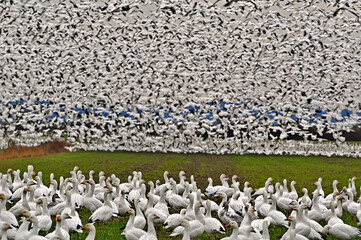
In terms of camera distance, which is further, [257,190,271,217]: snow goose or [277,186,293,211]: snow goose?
[277,186,293,211]: snow goose

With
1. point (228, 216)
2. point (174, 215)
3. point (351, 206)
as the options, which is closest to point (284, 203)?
point (351, 206)

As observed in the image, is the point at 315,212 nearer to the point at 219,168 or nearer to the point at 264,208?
the point at 264,208

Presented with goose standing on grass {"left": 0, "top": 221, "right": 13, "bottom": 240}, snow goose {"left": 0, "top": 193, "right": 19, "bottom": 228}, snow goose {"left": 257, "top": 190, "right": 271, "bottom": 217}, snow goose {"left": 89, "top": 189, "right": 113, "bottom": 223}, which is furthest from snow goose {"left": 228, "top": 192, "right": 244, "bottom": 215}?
goose standing on grass {"left": 0, "top": 221, "right": 13, "bottom": 240}

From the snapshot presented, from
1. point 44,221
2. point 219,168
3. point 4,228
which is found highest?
point 4,228

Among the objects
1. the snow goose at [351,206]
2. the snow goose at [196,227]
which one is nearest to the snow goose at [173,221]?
the snow goose at [196,227]

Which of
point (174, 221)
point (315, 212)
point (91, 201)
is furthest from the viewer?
point (91, 201)

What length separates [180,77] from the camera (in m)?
42.9

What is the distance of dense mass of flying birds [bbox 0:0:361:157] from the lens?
37.7 m

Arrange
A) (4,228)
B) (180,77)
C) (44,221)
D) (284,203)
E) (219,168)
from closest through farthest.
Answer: (4,228) → (44,221) → (284,203) → (219,168) → (180,77)

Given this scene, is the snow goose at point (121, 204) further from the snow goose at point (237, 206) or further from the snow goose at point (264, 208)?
the snow goose at point (264, 208)

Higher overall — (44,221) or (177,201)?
(44,221)

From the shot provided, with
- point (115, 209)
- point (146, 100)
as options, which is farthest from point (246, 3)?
point (115, 209)

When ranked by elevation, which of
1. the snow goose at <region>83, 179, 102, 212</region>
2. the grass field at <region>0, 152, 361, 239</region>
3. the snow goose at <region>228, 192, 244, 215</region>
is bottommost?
the grass field at <region>0, 152, 361, 239</region>

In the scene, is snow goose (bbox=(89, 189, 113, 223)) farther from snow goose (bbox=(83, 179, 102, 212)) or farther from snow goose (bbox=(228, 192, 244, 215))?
snow goose (bbox=(228, 192, 244, 215))
